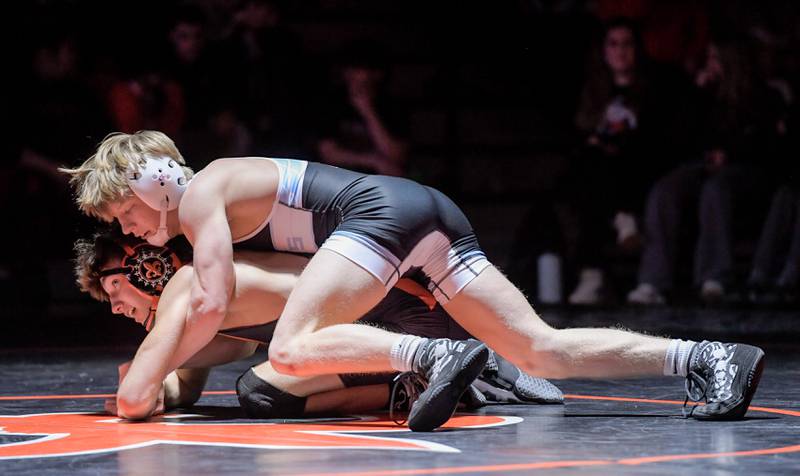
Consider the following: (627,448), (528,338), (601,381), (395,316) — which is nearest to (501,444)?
(627,448)

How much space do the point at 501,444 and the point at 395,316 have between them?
0.89m

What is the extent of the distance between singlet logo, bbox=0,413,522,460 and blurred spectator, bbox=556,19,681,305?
4.16m

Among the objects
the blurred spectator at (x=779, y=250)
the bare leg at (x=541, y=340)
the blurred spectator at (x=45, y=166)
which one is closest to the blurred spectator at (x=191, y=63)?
the blurred spectator at (x=45, y=166)

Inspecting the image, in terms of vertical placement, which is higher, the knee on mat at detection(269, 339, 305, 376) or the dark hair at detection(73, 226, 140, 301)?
the dark hair at detection(73, 226, 140, 301)

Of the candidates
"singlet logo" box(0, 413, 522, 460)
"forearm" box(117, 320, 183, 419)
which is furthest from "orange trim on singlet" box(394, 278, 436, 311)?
"forearm" box(117, 320, 183, 419)

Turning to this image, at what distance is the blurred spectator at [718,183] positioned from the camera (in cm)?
777

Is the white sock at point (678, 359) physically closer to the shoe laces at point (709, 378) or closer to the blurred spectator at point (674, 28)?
the shoe laces at point (709, 378)

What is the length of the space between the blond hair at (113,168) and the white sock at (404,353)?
2.87 ft

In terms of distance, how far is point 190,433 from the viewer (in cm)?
361

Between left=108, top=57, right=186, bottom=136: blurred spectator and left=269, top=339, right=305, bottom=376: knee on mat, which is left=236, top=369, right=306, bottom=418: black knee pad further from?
left=108, top=57, right=186, bottom=136: blurred spectator

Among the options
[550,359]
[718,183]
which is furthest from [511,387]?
[718,183]

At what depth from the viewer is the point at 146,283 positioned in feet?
13.7

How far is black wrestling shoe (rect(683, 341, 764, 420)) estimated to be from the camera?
3.71 m

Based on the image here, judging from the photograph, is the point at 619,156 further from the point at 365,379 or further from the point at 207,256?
the point at 207,256
